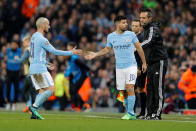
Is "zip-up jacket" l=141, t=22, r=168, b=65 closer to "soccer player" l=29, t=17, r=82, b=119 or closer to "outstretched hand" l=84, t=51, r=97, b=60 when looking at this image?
"outstretched hand" l=84, t=51, r=97, b=60

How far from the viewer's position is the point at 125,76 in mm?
12031

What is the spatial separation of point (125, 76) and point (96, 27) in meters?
12.8

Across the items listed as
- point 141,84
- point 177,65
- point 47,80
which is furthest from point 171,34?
point 47,80

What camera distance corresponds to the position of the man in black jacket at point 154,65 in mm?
12578

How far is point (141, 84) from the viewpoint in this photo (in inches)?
525

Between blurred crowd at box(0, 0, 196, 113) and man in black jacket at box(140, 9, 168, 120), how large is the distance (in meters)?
7.71

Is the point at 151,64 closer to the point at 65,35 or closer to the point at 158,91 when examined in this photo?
the point at 158,91

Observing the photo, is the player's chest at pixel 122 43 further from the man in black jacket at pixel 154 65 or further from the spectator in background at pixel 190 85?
the spectator in background at pixel 190 85

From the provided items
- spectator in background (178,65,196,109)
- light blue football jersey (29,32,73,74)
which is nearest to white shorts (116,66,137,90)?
light blue football jersey (29,32,73,74)

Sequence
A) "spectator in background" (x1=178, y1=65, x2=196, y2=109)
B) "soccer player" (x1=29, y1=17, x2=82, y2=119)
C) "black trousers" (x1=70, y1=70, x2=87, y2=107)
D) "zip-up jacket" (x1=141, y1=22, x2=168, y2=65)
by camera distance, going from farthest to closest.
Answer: "black trousers" (x1=70, y1=70, x2=87, y2=107), "spectator in background" (x1=178, y1=65, x2=196, y2=109), "zip-up jacket" (x1=141, y1=22, x2=168, y2=65), "soccer player" (x1=29, y1=17, x2=82, y2=119)

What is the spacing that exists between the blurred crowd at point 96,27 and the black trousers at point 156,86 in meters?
7.72

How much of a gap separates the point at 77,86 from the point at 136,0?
333 inches

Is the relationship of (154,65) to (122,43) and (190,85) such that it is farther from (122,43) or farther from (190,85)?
(190,85)

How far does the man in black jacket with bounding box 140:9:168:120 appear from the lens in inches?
495
